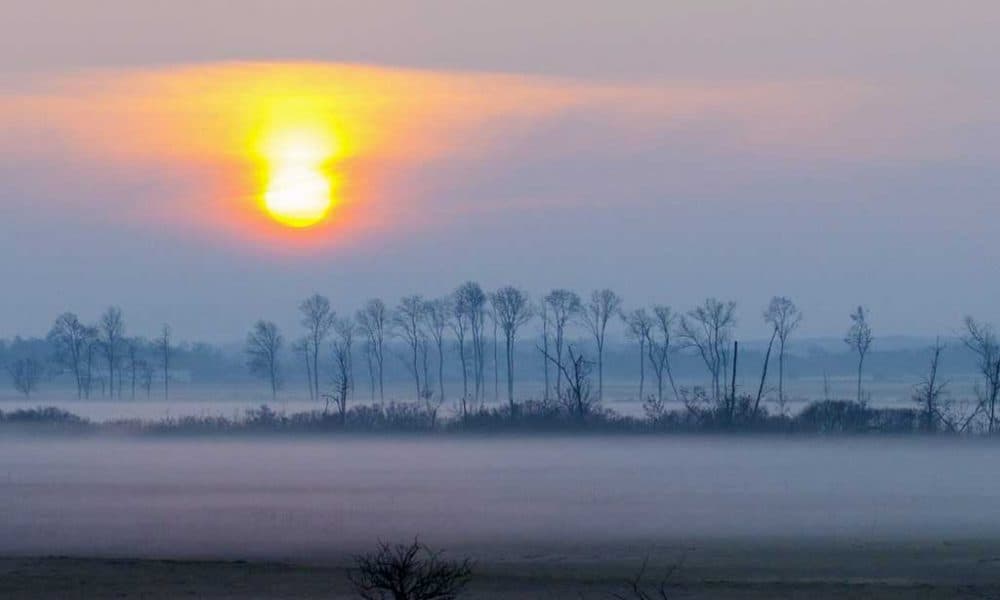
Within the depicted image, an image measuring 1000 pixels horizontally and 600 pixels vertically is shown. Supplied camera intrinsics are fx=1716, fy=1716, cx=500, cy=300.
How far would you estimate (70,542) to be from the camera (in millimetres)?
38031

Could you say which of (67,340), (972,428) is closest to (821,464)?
(972,428)

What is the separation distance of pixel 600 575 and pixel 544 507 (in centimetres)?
1836

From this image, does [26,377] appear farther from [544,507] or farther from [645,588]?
[645,588]


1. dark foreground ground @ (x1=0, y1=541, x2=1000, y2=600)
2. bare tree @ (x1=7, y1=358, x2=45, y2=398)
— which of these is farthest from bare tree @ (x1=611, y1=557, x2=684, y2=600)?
bare tree @ (x1=7, y1=358, x2=45, y2=398)

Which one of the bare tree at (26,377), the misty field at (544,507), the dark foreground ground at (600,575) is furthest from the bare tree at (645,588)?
the bare tree at (26,377)

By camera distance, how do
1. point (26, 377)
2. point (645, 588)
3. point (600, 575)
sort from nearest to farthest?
point (645, 588)
point (600, 575)
point (26, 377)

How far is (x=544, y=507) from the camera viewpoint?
49.6 metres

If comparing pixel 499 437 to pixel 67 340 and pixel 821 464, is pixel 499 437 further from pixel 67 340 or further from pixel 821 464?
pixel 67 340

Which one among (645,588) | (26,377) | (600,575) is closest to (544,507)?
(600,575)

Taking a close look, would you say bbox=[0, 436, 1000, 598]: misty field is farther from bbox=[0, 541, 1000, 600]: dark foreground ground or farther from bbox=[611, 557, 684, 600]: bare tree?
bbox=[611, 557, 684, 600]: bare tree

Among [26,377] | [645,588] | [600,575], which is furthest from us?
[26,377]

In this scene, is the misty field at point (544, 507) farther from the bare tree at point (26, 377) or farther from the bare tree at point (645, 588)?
the bare tree at point (26, 377)

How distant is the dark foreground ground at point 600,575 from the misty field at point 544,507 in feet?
0.38

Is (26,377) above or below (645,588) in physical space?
above
